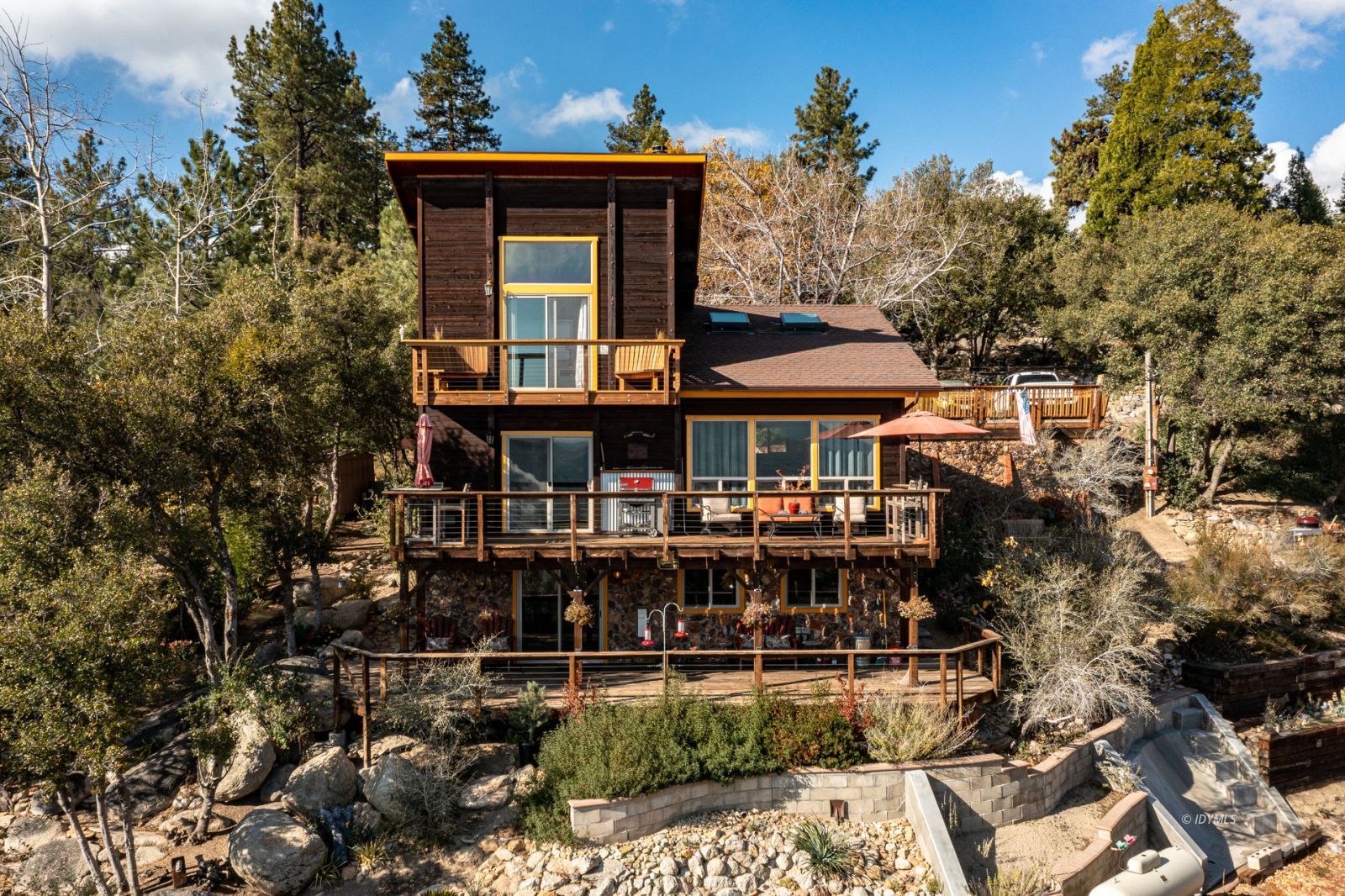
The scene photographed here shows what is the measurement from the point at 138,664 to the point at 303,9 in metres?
29.1

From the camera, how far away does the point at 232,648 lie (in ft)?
37.8

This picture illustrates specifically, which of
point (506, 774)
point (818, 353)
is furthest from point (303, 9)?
point (506, 774)

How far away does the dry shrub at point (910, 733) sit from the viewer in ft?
35.3

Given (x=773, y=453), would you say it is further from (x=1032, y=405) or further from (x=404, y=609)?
(x=1032, y=405)

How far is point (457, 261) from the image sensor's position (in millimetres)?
14500

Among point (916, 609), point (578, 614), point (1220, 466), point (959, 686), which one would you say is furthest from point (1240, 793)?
point (578, 614)

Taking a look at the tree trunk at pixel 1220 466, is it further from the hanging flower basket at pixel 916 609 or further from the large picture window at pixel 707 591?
the large picture window at pixel 707 591

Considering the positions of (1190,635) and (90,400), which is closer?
(90,400)

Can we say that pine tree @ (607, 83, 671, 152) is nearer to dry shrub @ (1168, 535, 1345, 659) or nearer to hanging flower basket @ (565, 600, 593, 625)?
hanging flower basket @ (565, 600, 593, 625)

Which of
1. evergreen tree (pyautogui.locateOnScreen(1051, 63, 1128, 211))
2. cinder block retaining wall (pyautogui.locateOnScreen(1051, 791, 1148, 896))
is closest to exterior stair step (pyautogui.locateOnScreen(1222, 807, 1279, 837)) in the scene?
cinder block retaining wall (pyautogui.locateOnScreen(1051, 791, 1148, 896))

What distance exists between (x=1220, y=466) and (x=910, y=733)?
15.6 meters

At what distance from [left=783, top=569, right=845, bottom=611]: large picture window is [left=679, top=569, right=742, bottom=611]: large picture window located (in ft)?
3.46

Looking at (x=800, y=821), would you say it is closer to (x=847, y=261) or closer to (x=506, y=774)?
(x=506, y=774)

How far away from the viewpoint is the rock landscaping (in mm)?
9234
